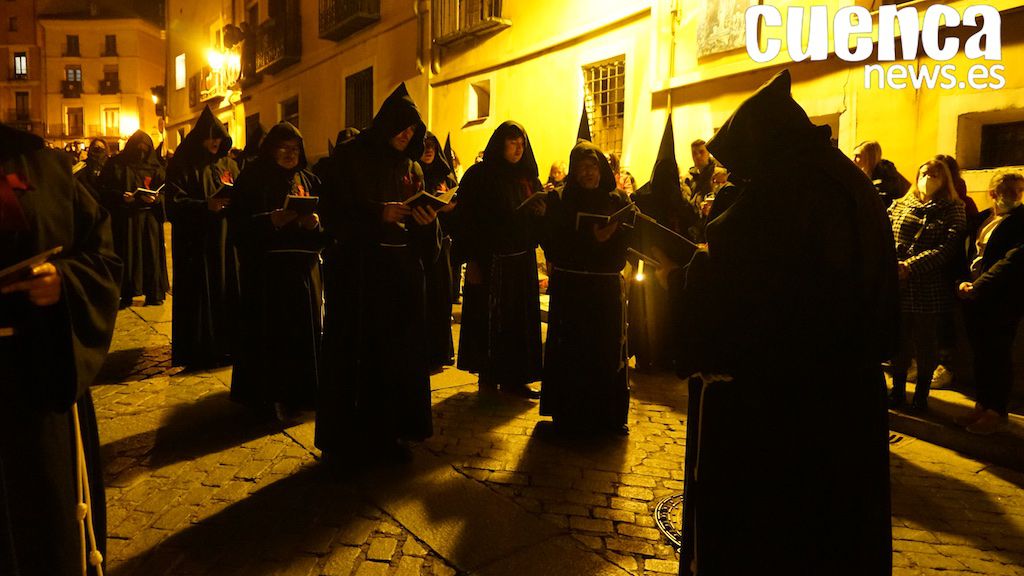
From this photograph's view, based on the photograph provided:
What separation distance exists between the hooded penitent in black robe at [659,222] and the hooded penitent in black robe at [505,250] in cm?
134

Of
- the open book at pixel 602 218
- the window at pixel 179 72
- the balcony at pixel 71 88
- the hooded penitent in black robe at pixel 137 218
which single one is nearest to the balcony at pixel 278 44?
the window at pixel 179 72

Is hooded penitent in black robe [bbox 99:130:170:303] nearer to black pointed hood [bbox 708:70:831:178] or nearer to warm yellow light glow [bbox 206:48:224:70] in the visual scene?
black pointed hood [bbox 708:70:831:178]

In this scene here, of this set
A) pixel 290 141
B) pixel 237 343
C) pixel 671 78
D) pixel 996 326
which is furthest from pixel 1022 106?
pixel 237 343

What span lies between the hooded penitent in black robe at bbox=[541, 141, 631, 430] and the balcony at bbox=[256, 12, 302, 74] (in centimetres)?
2052

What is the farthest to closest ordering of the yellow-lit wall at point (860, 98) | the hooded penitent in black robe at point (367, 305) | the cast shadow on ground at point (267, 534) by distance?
the yellow-lit wall at point (860, 98) → the hooded penitent in black robe at point (367, 305) → the cast shadow on ground at point (267, 534)

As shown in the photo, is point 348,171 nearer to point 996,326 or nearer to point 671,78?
point 996,326

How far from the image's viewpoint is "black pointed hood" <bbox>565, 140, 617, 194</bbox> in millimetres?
5387

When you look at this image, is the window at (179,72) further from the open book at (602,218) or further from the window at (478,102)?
the open book at (602,218)

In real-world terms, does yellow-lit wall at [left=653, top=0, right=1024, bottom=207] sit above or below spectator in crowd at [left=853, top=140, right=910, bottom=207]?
above

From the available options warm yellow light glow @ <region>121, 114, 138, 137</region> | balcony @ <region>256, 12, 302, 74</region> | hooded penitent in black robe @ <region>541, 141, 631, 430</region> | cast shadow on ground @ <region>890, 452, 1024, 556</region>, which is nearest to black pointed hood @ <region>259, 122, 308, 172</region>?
hooded penitent in black robe @ <region>541, 141, 631, 430</region>

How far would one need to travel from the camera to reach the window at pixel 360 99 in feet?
66.3

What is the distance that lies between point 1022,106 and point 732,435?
23.7 ft

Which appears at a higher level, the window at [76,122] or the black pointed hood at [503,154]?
the window at [76,122]

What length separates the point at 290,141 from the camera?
230 inches
